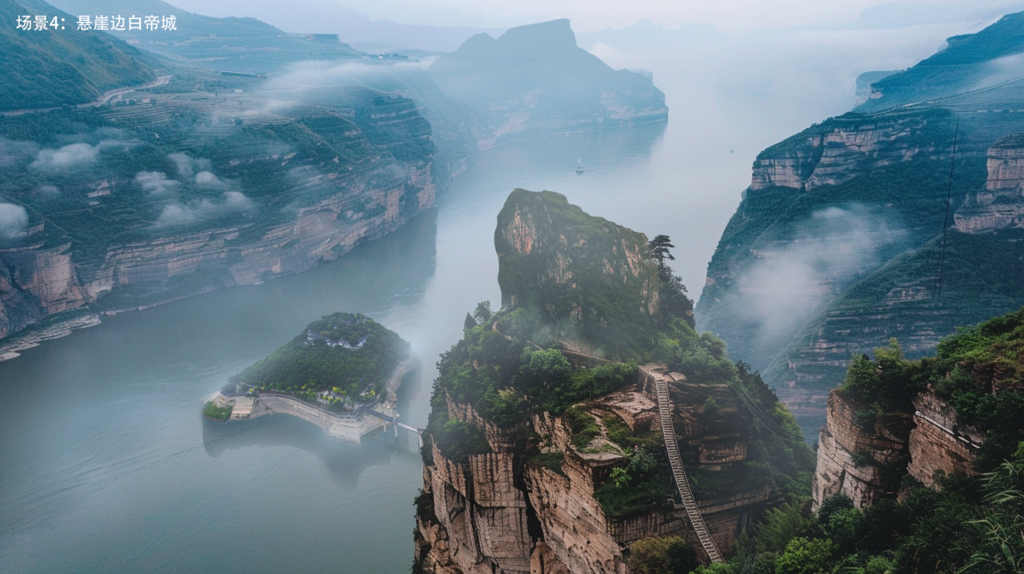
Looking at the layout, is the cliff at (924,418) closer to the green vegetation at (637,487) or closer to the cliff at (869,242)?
the green vegetation at (637,487)

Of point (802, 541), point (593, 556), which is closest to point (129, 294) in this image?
point (593, 556)

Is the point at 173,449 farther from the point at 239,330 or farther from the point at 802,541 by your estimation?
the point at 802,541

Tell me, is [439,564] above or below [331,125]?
below

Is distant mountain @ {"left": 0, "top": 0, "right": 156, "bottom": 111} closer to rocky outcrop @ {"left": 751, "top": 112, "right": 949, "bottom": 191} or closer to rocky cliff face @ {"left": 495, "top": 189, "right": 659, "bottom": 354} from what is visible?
rocky cliff face @ {"left": 495, "top": 189, "right": 659, "bottom": 354}

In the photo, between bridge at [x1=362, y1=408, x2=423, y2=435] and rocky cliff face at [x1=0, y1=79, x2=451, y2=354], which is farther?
rocky cliff face at [x1=0, y1=79, x2=451, y2=354]

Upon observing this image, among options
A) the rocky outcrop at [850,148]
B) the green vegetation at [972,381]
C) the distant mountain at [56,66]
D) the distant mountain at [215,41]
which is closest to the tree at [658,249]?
the green vegetation at [972,381]

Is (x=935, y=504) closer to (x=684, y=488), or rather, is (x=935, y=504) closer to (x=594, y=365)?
(x=684, y=488)

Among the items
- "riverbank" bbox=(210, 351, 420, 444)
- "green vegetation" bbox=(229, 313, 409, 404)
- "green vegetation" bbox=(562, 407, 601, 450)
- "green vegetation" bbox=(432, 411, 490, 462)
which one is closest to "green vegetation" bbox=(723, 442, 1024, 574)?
"green vegetation" bbox=(562, 407, 601, 450)
